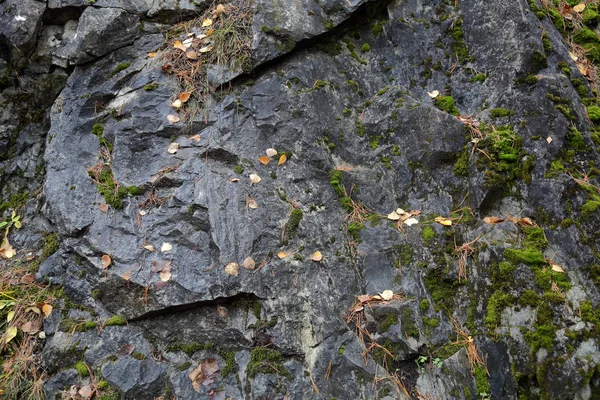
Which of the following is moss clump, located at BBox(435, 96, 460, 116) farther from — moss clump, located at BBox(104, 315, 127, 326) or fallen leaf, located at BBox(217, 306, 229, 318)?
moss clump, located at BBox(104, 315, 127, 326)

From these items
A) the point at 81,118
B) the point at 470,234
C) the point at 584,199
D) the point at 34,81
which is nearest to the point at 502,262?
the point at 470,234

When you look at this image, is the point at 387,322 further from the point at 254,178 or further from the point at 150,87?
the point at 150,87

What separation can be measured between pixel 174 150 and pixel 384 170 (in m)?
1.90

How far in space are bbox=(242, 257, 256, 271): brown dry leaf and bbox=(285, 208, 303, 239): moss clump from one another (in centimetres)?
36

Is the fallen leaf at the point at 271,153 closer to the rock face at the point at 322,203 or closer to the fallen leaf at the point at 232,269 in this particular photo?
the rock face at the point at 322,203

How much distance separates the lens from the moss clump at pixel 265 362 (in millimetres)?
3195

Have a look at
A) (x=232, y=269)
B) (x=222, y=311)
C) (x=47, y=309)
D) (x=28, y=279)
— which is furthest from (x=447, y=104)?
(x=28, y=279)

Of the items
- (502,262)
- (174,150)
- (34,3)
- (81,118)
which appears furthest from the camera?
(34,3)

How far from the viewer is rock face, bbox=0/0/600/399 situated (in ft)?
10.3

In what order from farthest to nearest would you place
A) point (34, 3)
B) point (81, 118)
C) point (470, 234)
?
point (34, 3), point (81, 118), point (470, 234)

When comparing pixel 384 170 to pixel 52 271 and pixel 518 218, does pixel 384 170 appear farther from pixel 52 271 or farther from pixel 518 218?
pixel 52 271

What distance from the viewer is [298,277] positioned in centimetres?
346

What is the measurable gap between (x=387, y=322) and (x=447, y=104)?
2.11m

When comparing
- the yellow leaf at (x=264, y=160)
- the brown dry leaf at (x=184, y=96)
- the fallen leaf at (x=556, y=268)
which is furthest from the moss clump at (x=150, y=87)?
the fallen leaf at (x=556, y=268)
